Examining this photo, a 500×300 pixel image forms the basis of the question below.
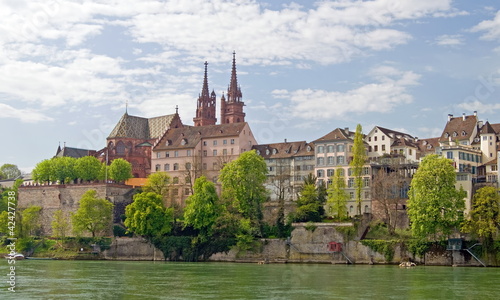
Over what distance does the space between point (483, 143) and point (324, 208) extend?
77.5 ft

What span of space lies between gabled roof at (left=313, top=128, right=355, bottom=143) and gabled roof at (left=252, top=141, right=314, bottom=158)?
9.92ft

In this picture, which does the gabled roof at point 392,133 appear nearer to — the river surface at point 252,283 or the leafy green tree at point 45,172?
the river surface at point 252,283

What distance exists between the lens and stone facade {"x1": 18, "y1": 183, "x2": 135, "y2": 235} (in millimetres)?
108812

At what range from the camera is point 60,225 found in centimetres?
10256

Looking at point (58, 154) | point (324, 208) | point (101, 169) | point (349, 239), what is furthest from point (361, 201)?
point (58, 154)

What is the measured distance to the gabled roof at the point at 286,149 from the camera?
107438 millimetres

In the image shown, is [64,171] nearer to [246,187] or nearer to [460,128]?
[246,187]

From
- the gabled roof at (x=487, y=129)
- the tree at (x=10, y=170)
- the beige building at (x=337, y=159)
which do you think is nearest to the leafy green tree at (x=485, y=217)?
the beige building at (x=337, y=159)

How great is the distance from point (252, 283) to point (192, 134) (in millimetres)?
63505

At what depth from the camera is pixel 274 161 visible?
109 meters

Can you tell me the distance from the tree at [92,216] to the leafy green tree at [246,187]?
17.7m

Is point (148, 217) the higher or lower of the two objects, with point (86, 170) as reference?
lower

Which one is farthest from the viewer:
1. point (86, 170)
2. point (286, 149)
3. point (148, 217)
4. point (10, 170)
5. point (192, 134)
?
point (10, 170)

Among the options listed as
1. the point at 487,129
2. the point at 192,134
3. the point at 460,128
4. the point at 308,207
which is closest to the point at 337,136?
the point at 308,207
